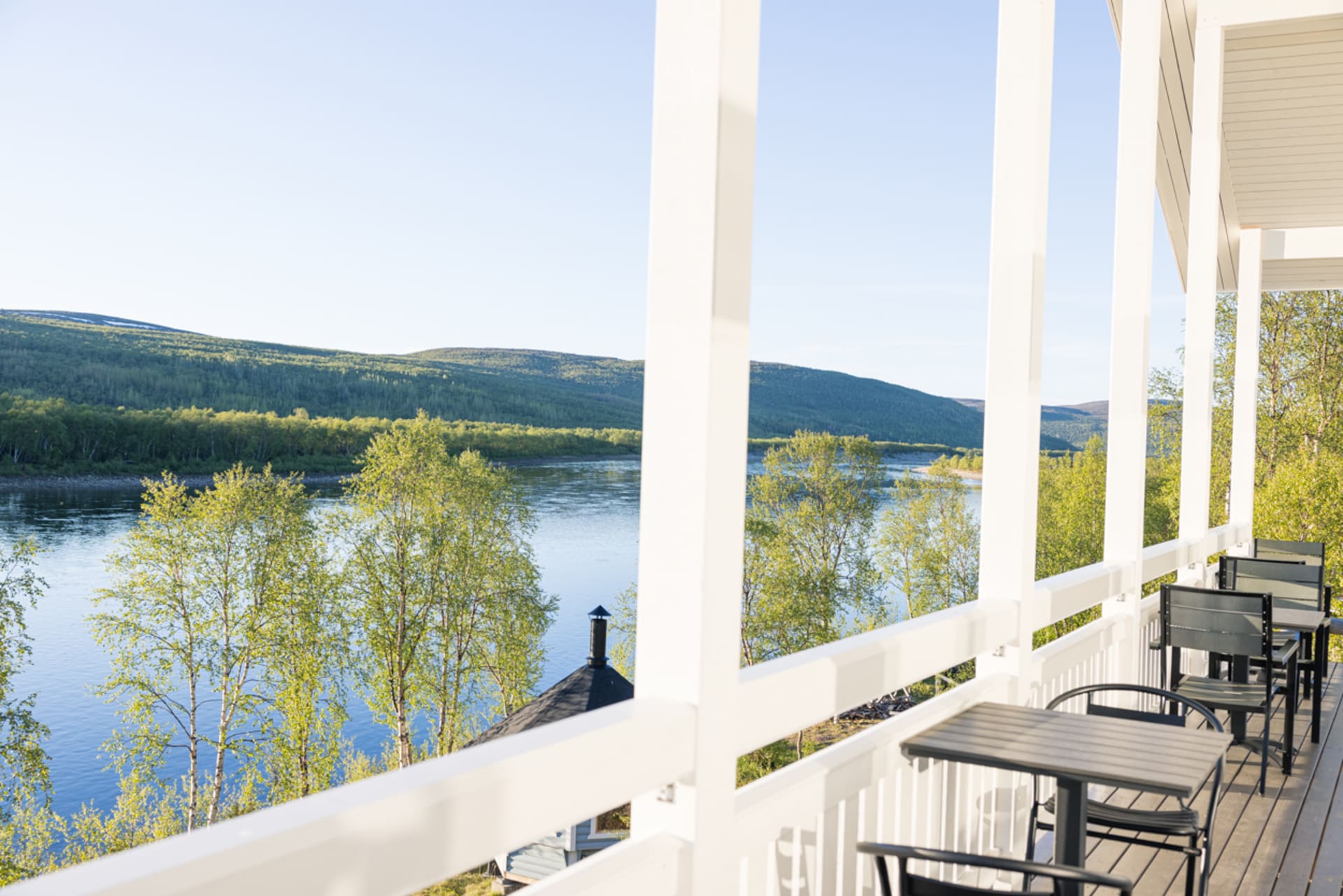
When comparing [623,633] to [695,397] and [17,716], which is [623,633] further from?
[695,397]

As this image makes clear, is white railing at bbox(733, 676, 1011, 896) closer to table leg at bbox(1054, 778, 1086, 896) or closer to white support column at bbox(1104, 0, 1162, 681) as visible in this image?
table leg at bbox(1054, 778, 1086, 896)

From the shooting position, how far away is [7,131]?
5278 cm

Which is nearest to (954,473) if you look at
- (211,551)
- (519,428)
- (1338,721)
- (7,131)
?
(519,428)

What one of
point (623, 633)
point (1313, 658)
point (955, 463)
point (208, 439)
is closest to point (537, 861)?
point (1313, 658)

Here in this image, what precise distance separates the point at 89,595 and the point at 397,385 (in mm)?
12122

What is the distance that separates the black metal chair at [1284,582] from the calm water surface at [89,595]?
104ft

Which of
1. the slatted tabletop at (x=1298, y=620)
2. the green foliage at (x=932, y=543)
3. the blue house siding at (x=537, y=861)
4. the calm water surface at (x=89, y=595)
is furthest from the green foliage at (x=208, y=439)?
the slatted tabletop at (x=1298, y=620)

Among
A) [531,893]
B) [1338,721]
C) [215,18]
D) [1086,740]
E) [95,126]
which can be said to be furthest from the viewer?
[215,18]

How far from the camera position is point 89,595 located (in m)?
33.2

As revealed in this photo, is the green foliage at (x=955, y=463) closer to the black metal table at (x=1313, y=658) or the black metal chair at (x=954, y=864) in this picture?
the black metal table at (x=1313, y=658)

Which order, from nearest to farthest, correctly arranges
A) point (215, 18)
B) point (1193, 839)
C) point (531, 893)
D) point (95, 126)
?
point (531, 893) < point (1193, 839) < point (95, 126) < point (215, 18)

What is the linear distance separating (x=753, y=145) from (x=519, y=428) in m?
38.4

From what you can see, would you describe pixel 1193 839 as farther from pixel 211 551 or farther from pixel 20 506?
pixel 20 506

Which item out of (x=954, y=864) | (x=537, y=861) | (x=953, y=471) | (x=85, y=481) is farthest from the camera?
(x=953, y=471)
